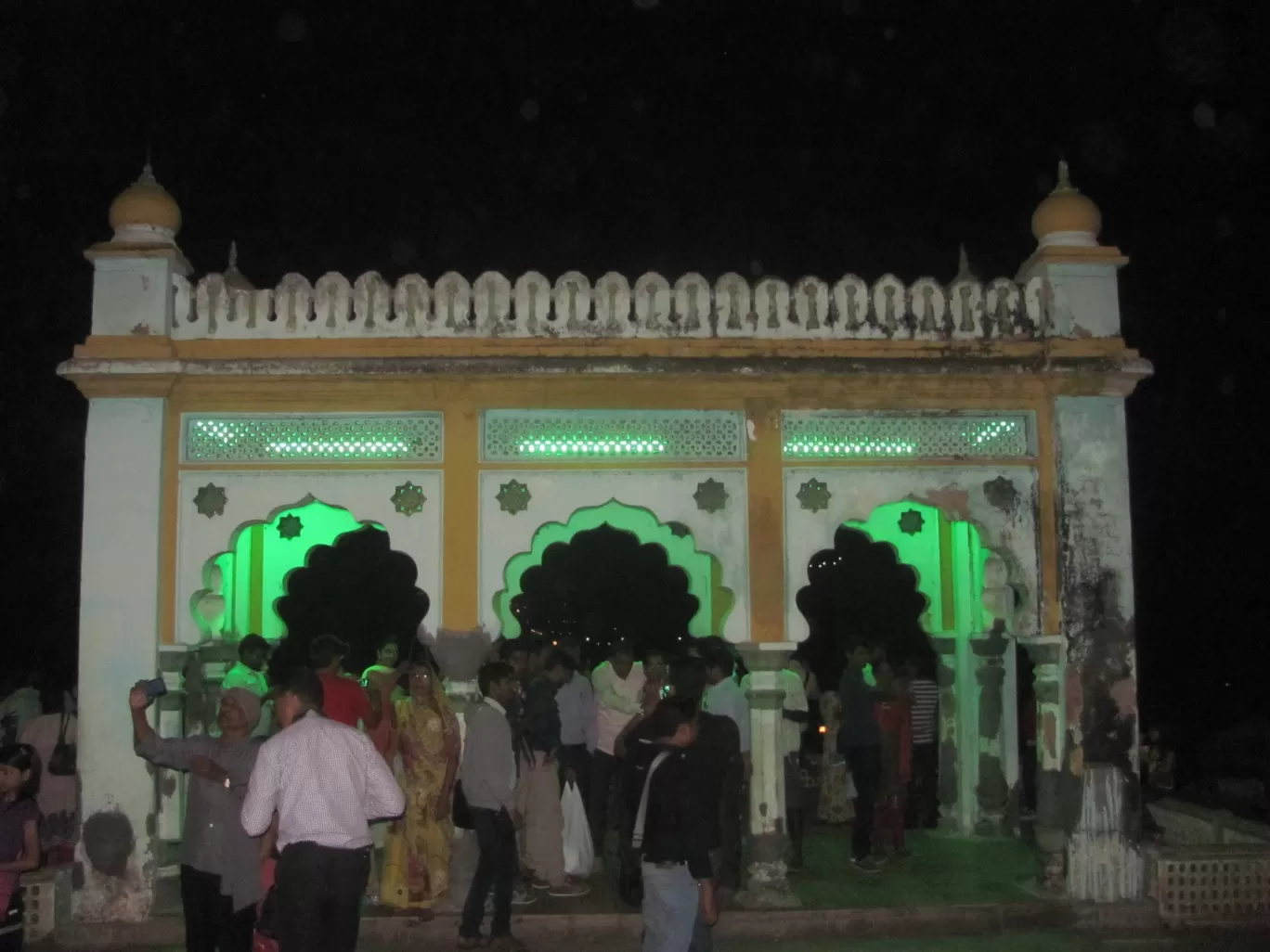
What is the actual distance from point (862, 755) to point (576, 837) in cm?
205

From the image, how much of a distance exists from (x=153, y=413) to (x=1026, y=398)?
5.64 metres

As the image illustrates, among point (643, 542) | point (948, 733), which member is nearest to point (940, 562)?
point (948, 733)

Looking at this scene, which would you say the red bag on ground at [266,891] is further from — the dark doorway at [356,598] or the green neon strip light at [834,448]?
the dark doorway at [356,598]

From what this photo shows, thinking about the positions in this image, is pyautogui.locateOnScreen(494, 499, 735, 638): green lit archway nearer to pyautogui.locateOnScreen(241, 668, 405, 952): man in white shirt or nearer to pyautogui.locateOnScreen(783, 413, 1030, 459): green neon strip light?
pyautogui.locateOnScreen(783, 413, 1030, 459): green neon strip light

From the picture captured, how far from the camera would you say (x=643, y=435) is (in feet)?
27.2

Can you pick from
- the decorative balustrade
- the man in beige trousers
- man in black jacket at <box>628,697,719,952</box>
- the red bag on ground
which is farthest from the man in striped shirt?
the red bag on ground

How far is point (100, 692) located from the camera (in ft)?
25.5

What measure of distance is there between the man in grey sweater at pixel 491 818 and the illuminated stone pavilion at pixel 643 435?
3.72 feet

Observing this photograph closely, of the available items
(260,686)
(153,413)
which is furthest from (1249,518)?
(153,413)

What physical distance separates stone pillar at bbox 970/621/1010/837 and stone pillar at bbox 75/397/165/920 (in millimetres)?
6072

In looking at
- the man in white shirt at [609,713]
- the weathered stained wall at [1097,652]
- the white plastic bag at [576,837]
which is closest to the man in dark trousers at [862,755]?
the weathered stained wall at [1097,652]

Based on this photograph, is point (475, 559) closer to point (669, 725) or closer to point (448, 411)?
point (448, 411)

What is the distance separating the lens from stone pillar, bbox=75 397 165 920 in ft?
25.0

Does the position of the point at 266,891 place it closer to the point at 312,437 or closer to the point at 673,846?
the point at 673,846
